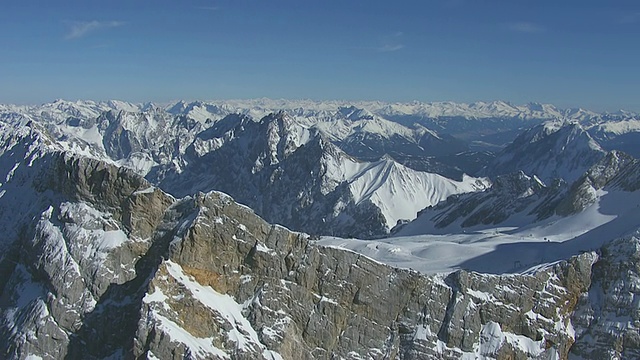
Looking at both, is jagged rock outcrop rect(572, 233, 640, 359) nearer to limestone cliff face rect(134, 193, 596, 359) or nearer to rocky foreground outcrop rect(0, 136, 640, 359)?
rocky foreground outcrop rect(0, 136, 640, 359)

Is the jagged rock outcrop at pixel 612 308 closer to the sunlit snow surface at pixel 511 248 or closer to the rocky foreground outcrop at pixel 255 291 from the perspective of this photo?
the rocky foreground outcrop at pixel 255 291

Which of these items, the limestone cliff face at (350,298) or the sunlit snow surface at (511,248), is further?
the sunlit snow surface at (511,248)

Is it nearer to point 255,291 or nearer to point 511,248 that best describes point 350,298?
point 255,291

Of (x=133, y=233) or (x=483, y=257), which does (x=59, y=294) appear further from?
(x=483, y=257)

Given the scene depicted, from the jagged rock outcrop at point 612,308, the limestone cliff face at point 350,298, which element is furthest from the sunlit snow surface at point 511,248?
the limestone cliff face at point 350,298

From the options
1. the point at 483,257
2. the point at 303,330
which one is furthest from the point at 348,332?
the point at 483,257

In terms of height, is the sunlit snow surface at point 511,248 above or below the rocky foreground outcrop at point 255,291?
below
